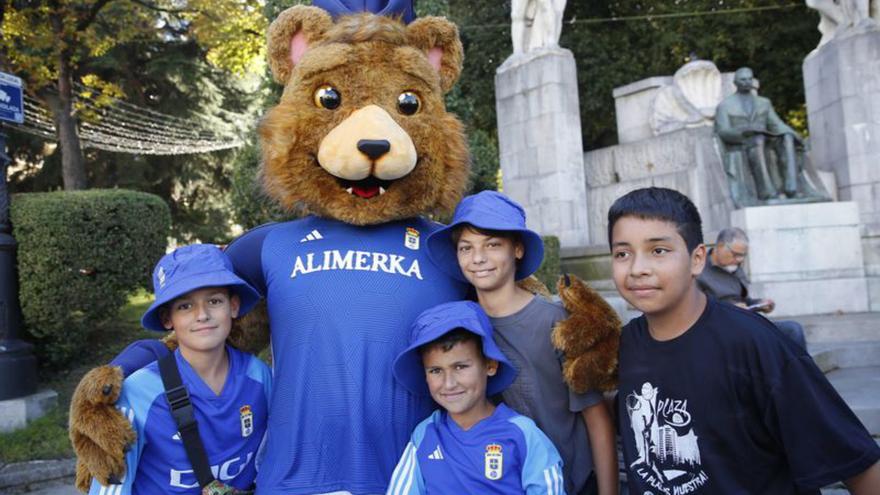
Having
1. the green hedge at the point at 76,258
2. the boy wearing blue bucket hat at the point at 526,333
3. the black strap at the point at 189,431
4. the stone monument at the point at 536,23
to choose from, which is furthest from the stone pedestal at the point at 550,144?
the black strap at the point at 189,431

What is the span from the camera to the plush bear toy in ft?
7.61

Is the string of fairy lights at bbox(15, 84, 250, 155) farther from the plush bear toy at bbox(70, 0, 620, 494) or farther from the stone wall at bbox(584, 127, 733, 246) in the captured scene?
the plush bear toy at bbox(70, 0, 620, 494)

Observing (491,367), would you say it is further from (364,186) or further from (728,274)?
(728,274)

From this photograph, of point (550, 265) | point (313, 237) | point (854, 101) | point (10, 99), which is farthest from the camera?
point (854, 101)

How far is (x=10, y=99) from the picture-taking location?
5996 mm

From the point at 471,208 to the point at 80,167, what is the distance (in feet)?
44.5

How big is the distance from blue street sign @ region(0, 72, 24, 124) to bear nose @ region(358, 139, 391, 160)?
506 cm

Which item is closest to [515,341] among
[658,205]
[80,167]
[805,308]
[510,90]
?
[658,205]

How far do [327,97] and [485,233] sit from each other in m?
0.83

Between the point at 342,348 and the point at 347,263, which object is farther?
the point at 347,263

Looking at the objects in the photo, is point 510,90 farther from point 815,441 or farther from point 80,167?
point 815,441

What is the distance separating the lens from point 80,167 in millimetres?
13680

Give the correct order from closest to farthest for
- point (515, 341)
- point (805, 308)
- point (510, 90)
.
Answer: point (515, 341) → point (805, 308) → point (510, 90)

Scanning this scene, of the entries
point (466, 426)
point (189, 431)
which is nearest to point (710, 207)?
point (466, 426)
